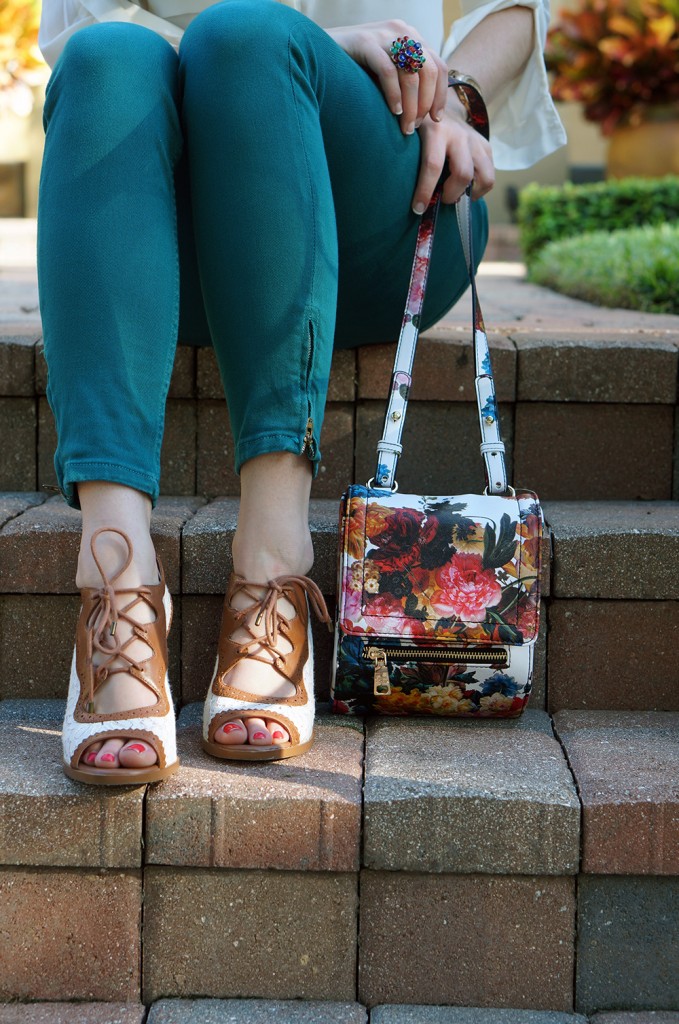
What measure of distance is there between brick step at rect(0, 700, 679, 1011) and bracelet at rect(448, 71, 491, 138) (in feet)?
2.92

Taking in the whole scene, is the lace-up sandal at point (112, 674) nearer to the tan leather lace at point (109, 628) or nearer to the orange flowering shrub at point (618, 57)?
the tan leather lace at point (109, 628)

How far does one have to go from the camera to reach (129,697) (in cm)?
106

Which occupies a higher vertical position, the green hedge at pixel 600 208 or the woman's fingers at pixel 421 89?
the woman's fingers at pixel 421 89

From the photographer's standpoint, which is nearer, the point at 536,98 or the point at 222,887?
the point at 222,887

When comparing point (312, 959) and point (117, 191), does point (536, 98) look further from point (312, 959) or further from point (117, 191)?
point (312, 959)

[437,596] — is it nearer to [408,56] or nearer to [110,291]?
[110,291]

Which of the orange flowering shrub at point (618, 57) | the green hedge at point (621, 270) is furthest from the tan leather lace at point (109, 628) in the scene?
the orange flowering shrub at point (618, 57)

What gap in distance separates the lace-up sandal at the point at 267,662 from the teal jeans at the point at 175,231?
0.51ft

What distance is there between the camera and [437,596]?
3.79 ft

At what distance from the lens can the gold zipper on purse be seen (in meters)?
1.16

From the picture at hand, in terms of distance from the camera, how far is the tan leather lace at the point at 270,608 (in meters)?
1.14

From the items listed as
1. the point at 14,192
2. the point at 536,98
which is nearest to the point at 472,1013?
the point at 536,98

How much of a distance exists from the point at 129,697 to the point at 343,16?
3.34ft

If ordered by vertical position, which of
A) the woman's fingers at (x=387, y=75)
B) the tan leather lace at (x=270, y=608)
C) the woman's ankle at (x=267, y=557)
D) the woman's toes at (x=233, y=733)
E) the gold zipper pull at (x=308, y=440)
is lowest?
the woman's toes at (x=233, y=733)
